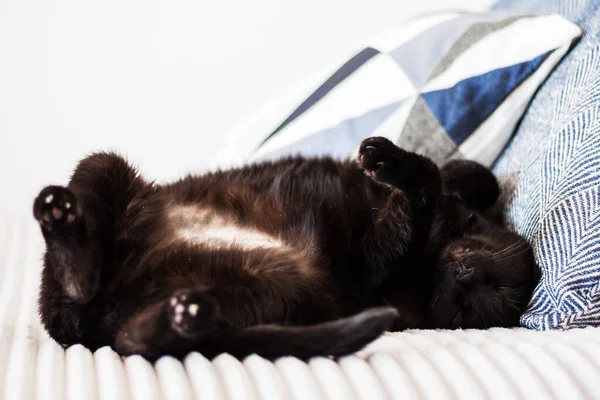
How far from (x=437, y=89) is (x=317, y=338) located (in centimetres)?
75

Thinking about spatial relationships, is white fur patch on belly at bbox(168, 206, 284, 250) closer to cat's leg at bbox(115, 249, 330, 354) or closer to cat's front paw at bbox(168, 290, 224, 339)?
cat's leg at bbox(115, 249, 330, 354)

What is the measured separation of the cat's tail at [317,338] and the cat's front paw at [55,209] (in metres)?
0.26

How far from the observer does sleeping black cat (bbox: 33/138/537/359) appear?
0.70 metres

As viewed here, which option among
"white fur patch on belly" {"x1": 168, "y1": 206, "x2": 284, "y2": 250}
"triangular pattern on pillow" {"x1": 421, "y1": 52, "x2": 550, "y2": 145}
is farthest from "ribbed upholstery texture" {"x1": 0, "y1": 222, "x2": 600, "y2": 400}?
"triangular pattern on pillow" {"x1": 421, "y1": 52, "x2": 550, "y2": 145}

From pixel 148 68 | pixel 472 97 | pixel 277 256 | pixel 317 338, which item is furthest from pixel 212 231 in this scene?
pixel 148 68

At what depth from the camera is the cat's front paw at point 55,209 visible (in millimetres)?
747

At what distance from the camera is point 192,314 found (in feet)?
2.19

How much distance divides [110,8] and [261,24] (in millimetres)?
449

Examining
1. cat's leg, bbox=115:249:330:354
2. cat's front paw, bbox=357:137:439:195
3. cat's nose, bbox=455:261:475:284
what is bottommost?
cat's nose, bbox=455:261:475:284

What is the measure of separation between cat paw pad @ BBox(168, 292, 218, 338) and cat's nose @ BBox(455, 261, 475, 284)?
0.51m

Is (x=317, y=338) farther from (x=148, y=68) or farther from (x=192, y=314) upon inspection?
(x=148, y=68)

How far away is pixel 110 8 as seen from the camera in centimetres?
174

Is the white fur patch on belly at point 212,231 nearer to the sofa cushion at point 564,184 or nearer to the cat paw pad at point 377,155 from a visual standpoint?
the cat paw pad at point 377,155

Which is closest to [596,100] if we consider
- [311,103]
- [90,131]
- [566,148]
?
[566,148]
